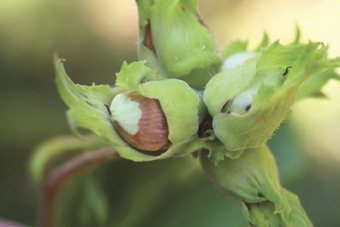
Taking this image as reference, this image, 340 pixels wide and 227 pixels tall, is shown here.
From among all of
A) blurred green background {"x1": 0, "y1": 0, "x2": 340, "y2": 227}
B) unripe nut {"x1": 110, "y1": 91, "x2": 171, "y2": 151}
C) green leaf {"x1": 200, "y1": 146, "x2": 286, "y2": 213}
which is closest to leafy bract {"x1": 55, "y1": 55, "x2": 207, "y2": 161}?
unripe nut {"x1": 110, "y1": 91, "x2": 171, "y2": 151}

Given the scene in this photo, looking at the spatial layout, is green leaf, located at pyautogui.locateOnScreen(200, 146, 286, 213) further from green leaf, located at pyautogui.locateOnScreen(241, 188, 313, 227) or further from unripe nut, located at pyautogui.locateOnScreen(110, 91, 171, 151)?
unripe nut, located at pyautogui.locateOnScreen(110, 91, 171, 151)

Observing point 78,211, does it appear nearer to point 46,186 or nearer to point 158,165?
point 46,186

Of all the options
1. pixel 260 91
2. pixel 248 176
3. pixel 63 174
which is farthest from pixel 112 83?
pixel 260 91

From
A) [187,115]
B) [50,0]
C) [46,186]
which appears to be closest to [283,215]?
[187,115]

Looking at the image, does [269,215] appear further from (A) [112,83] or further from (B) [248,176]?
(A) [112,83]

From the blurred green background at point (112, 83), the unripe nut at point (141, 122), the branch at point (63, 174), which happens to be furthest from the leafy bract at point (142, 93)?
the branch at point (63, 174)

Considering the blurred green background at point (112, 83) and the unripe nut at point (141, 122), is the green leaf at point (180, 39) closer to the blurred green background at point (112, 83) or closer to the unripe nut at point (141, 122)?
the unripe nut at point (141, 122)
